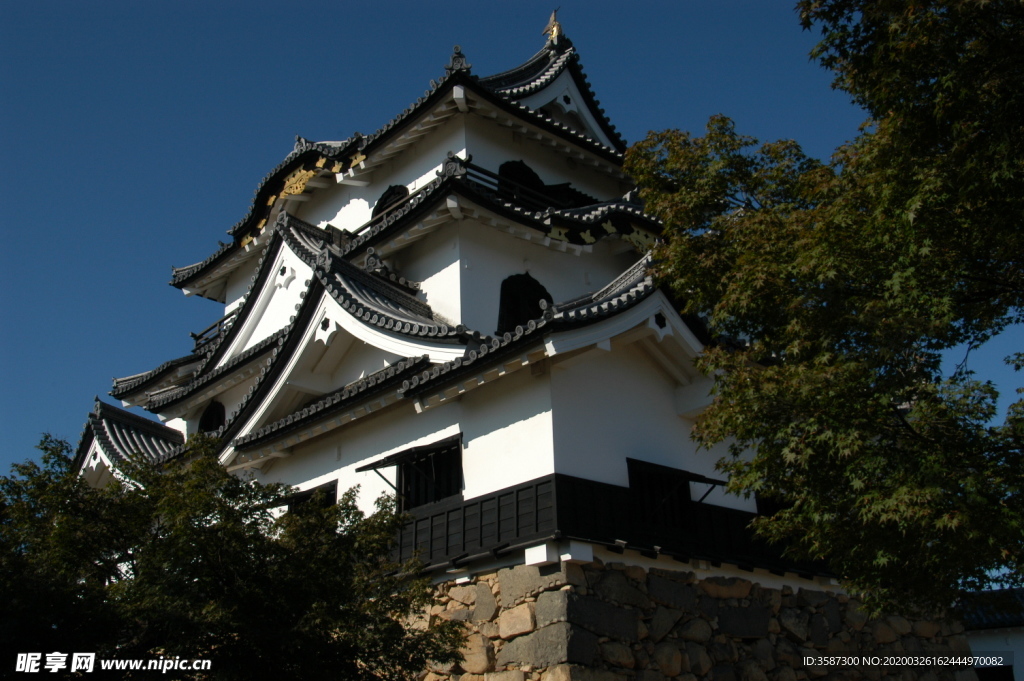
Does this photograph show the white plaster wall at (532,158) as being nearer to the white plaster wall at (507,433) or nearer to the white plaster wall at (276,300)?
the white plaster wall at (276,300)

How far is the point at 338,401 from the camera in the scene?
1277 cm

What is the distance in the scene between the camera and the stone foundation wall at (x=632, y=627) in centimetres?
965

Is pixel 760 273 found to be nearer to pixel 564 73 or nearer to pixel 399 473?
pixel 399 473

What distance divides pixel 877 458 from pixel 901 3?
3.82m

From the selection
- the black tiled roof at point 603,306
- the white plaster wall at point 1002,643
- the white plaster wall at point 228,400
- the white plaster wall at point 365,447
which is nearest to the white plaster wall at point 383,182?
the white plaster wall at point 228,400

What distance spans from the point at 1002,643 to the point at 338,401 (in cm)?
1633

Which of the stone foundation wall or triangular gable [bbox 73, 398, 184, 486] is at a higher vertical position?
triangular gable [bbox 73, 398, 184, 486]

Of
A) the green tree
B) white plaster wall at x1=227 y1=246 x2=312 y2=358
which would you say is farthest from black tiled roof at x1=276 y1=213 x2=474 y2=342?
the green tree

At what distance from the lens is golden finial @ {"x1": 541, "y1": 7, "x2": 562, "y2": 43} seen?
73.9 feet

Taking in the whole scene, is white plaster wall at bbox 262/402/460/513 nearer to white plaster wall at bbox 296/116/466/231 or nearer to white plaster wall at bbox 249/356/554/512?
white plaster wall at bbox 249/356/554/512

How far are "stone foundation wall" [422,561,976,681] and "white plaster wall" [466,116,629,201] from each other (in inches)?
371

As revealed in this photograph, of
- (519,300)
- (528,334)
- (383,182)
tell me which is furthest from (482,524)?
(383,182)

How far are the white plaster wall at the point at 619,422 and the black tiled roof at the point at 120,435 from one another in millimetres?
9703

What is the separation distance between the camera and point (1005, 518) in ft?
21.8
